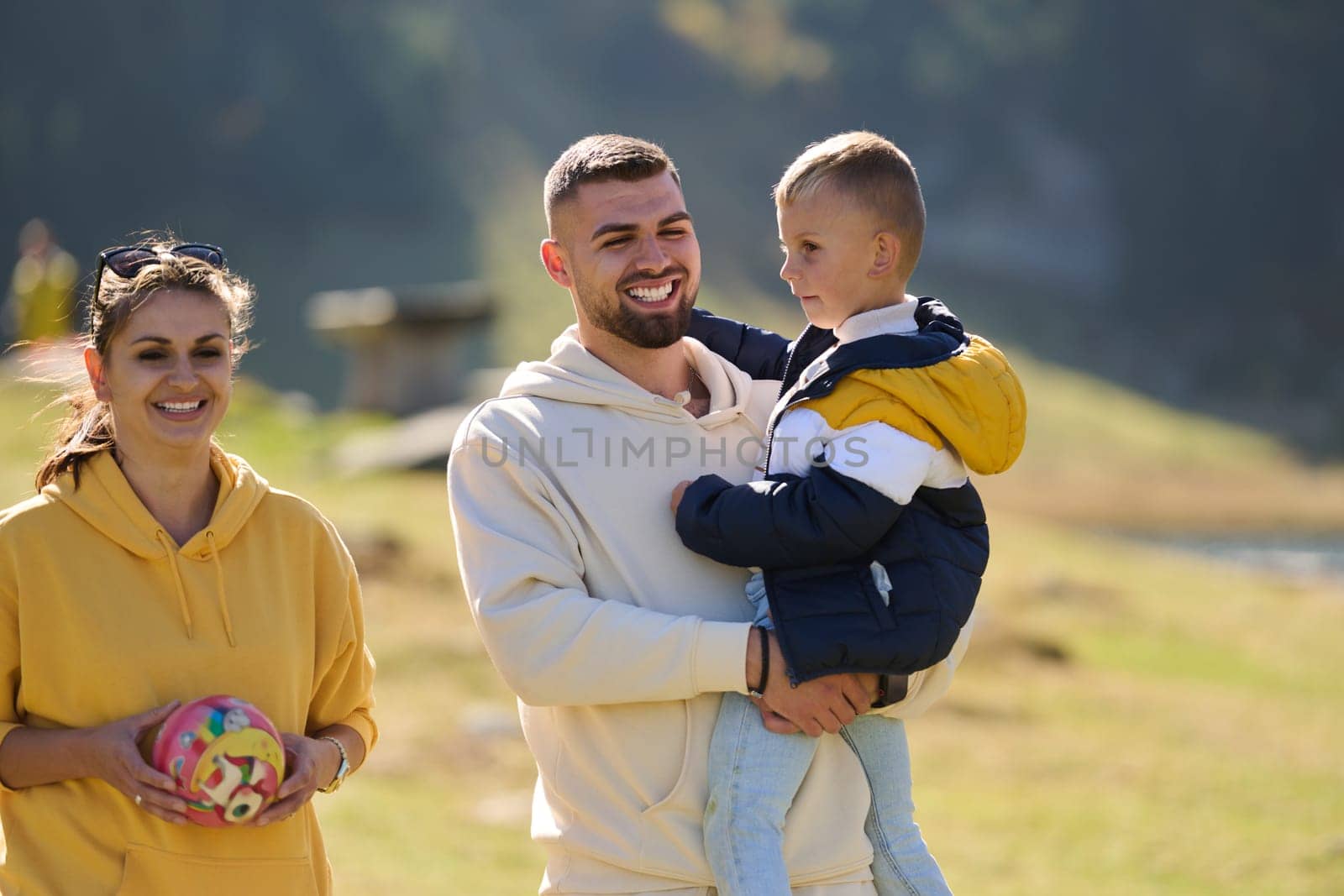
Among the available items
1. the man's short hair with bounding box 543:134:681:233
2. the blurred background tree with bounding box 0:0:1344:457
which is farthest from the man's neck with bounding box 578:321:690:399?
the blurred background tree with bounding box 0:0:1344:457

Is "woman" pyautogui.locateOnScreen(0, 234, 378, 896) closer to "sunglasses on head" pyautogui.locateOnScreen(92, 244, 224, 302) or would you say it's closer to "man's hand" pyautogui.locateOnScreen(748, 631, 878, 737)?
"sunglasses on head" pyautogui.locateOnScreen(92, 244, 224, 302)

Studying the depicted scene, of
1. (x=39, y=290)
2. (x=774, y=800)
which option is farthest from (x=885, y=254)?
(x=39, y=290)

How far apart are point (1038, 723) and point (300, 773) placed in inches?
332

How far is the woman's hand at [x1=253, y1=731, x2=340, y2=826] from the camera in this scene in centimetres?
266

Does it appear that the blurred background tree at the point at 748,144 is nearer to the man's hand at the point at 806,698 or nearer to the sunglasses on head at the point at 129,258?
the sunglasses on head at the point at 129,258

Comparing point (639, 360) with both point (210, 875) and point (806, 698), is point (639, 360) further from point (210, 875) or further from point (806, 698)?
point (210, 875)

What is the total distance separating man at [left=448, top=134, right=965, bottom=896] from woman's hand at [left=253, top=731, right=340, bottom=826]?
35 centimetres

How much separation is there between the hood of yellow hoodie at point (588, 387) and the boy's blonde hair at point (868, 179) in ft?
1.48

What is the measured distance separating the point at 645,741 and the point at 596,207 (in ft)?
3.35

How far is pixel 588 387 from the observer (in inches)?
117

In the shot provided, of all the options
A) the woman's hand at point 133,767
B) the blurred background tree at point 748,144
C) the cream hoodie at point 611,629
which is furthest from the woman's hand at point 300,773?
the blurred background tree at point 748,144

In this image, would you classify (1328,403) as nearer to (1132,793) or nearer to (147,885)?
(1132,793)

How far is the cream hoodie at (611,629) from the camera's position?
272cm

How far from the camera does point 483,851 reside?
7.29 m
